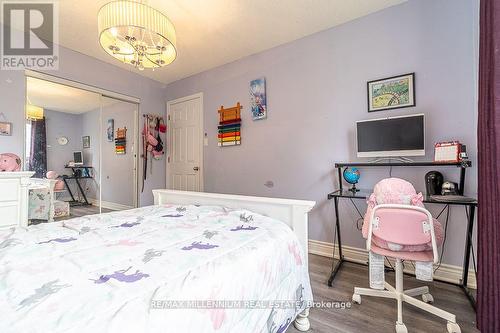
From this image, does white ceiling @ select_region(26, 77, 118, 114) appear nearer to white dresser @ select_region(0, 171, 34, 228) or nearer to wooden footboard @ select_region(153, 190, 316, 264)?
white dresser @ select_region(0, 171, 34, 228)

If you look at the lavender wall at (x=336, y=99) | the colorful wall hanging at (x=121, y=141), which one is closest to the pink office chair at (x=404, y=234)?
the lavender wall at (x=336, y=99)

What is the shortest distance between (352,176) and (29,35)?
3903 mm

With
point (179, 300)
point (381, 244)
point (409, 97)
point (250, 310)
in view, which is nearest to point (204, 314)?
point (179, 300)

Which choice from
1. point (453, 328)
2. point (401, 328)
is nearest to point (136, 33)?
point (401, 328)

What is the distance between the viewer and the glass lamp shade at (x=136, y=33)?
1524 mm

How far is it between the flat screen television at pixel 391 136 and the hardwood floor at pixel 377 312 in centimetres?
114

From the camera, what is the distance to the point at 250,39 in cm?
279

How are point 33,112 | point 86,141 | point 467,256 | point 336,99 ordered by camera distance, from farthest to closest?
1. point 86,141
2. point 33,112
3. point 336,99
4. point 467,256

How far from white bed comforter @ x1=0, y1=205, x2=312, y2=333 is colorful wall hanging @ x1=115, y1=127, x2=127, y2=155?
2460mm

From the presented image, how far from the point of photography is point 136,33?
1.71m

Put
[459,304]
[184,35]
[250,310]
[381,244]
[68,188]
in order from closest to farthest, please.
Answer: [250,310] < [381,244] < [459,304] < [184,35] < [68,188]

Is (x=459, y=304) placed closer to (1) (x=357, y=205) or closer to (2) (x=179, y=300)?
(1) (x=357, y=205)

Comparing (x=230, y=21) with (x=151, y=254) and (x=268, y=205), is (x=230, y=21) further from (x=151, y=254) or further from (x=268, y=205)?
(x=151, y=254)

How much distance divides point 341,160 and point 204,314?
216 centimetres
